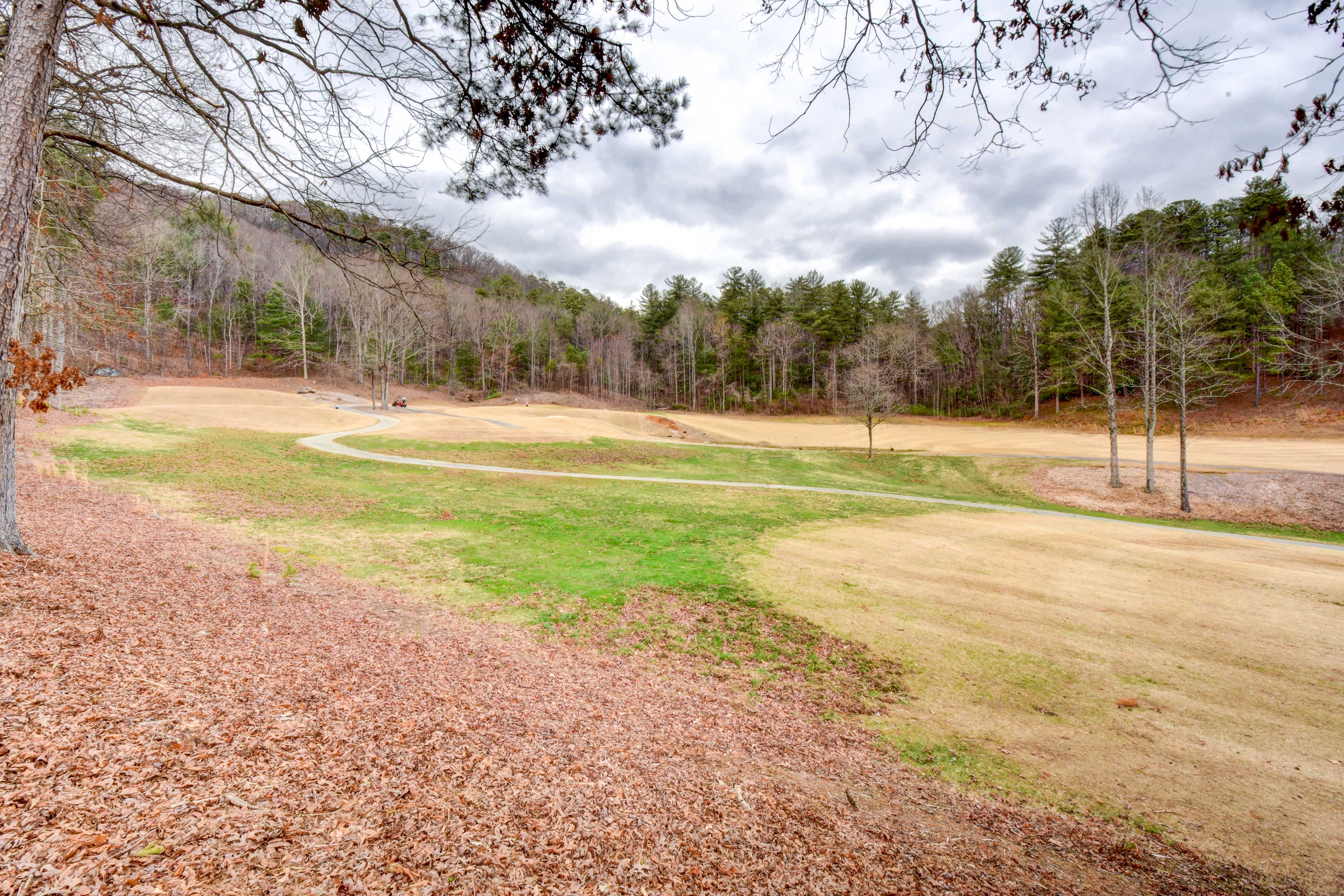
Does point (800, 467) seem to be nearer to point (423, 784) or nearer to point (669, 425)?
point (669, 425)

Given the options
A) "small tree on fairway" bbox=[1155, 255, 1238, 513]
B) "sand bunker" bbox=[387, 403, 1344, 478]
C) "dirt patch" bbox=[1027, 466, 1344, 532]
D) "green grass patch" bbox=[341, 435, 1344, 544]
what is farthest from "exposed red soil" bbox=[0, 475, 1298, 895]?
"sand bunker" bbox=[387, 403, 1344, 478]

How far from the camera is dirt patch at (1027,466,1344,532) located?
59.0ft

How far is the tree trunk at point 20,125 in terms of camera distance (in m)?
3.98

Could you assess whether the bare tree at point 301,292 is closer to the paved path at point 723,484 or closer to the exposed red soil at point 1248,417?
the paved path at point 723,484

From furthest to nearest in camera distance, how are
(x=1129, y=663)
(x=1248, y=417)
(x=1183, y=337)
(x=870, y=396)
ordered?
(x=1248, y=417) → (x=870, y=396) → (x=1183, y=337) → (x=1129, y=663)

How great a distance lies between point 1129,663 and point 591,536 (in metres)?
8.25

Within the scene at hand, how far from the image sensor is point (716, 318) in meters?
67.3

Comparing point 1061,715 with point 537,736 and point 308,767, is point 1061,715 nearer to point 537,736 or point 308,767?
point 537,736

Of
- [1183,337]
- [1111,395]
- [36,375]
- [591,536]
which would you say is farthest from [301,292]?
[1183,337]

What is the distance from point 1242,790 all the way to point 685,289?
252ft

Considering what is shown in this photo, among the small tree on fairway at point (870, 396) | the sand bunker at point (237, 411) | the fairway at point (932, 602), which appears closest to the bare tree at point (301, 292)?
the sand bunker at point (237, 411)

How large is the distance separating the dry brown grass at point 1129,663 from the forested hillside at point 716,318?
12.6 ft

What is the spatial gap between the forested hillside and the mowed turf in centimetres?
343

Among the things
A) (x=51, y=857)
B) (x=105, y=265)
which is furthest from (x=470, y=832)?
(x=105, y=265)
